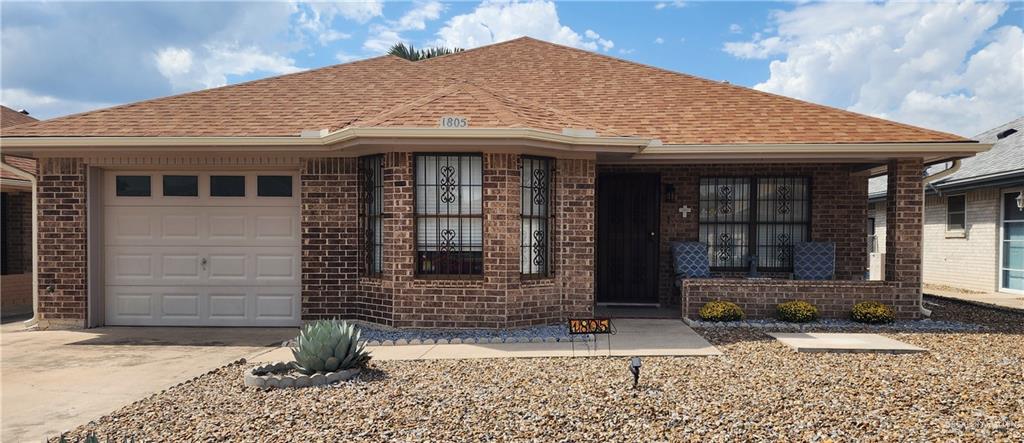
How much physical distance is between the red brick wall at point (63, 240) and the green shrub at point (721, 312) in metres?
8.50

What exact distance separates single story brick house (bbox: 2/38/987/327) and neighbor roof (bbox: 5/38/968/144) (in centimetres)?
6

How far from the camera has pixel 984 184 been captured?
13.0m

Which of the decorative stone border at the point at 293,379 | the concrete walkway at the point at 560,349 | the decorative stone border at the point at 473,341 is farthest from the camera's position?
the decorative stone border at the point at 473,341

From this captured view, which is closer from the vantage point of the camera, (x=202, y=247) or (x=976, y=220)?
(x=202, y=247)

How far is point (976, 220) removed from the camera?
14.0 meters

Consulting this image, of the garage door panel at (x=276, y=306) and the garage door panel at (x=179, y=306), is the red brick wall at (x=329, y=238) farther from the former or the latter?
the garage door panel at (x=179, y=306)

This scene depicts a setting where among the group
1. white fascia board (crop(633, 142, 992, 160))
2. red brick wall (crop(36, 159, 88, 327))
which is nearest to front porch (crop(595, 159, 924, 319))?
white fascia board (crop(633, 142, 992, 160))

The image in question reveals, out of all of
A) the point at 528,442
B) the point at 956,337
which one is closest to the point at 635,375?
the point at 528,442

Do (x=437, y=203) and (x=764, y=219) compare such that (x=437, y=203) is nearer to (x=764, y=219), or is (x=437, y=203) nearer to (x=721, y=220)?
(x=721, y=220)

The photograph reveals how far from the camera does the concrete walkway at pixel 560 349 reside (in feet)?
20.9

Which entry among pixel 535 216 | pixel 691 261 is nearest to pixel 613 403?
pixel 535 216

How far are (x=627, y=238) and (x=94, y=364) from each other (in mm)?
7384

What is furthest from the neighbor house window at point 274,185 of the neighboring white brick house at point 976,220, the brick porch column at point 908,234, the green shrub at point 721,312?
the neighboring white brick house at point 976,220

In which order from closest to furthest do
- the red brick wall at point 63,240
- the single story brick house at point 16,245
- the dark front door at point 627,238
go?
the red brick wall at point 63,240, the dark front door at point 627,238, the single story brick house at point 16,245
